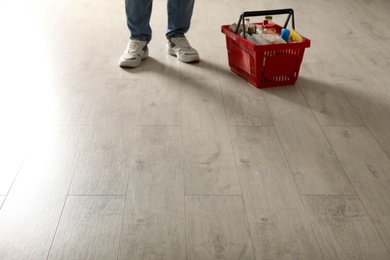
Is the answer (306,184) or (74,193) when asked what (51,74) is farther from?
(306,184)

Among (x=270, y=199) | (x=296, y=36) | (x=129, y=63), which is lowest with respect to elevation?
(x=129, y=63)

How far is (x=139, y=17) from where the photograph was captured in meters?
2.51

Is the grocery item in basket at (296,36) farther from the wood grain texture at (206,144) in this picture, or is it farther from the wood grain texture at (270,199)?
the wood grain texture at (270,199)

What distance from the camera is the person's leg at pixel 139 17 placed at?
2.47 meters

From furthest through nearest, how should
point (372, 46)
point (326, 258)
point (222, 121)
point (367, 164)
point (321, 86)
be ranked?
point (372, 46) → point (321, 86) → point (222, 121) → point (367, 164) → point (326, 258)

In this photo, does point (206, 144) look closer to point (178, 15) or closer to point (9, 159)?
point (9, 159)

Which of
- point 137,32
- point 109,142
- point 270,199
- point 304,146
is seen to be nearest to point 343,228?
point 270,199

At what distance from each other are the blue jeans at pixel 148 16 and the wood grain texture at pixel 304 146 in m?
0.59

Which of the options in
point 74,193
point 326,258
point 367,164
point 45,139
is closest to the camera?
point 326,258

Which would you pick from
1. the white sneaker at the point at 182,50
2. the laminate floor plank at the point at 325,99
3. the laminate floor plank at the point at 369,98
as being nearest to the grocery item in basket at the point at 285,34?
the laminate floor plank at the point at 325,99

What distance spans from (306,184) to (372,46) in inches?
56.6

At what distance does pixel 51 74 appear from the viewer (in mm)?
2441

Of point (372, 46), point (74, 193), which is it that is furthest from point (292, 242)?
point (372, 46)

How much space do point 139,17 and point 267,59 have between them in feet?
2.16
